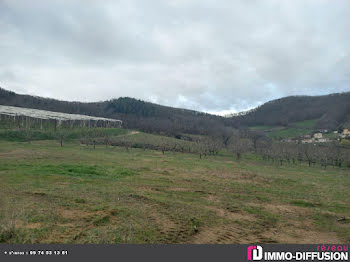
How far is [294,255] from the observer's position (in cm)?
586

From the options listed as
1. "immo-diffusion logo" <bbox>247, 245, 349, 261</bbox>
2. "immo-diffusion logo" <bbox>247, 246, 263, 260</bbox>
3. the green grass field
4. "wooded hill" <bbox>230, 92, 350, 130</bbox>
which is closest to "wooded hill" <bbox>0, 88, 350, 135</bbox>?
"wooded hill" <bbox>230, 92, 350, 130</bbox>

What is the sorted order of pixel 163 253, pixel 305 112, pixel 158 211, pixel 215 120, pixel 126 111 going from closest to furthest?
pixel 163 253, pixel 158 211, pixel 305 112, pixel 126 111, pixel 215 120

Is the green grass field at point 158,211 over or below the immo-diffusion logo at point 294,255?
below

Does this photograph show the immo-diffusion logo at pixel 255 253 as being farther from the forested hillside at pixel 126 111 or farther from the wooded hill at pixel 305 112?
the wooded hill at pixel 305 112

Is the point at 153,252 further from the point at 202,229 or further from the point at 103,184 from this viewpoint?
the point at 103,184

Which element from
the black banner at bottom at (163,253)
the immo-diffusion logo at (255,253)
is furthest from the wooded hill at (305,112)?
the immo-diffusion logo at (255,253)

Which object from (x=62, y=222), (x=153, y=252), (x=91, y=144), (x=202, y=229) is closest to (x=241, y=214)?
(x=202, y=229)

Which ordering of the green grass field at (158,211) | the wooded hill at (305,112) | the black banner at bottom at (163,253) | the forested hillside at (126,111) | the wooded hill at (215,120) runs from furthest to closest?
the wooded hill at (305,112) → the wooded hill at (215,120) → the forested hillside at (126,111) → the green grass field at (158,211) → the black banner at bottom at (163,253)

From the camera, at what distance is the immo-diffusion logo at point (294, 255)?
575 centimetres

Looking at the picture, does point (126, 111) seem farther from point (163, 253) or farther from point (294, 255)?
point (294, 255)

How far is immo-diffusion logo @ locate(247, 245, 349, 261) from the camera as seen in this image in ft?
18.9

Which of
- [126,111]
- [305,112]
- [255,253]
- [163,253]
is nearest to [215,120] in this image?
[305,112]

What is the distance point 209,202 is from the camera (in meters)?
11.3

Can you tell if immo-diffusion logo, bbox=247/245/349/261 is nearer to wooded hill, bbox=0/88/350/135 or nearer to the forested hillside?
the forested hillside
